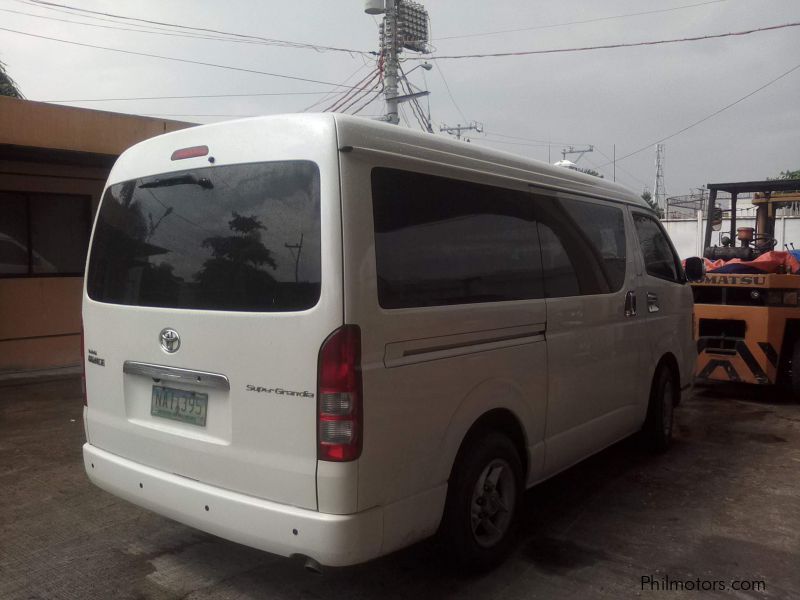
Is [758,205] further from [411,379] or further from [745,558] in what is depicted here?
[411,379]

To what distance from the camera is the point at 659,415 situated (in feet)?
19.1

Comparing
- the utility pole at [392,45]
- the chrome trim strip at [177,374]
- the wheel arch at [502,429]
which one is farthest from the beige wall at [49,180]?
the utility pole at [392,45]

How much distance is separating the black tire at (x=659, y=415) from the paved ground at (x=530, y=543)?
0.16 metres

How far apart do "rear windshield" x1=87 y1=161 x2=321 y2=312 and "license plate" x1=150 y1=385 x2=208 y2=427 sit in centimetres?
42

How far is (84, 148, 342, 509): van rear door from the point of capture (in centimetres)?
286

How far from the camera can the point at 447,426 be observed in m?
3.30

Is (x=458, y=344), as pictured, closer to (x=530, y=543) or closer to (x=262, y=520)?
(x=262, y=520)

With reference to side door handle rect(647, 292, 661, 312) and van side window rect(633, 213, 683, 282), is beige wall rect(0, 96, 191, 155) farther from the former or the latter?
side door handle rect(647, 292, 661, 312)

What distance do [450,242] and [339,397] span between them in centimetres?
108

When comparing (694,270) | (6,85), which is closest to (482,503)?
(694,270)

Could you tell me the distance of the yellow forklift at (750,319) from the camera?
308 inches

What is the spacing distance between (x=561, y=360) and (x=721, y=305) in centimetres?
480

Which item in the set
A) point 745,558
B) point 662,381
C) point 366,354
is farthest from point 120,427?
point 662,381

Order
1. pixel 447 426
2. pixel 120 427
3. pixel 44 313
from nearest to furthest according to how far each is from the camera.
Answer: pixel 447 426 < pixel 120 427 < pixel 44 313
